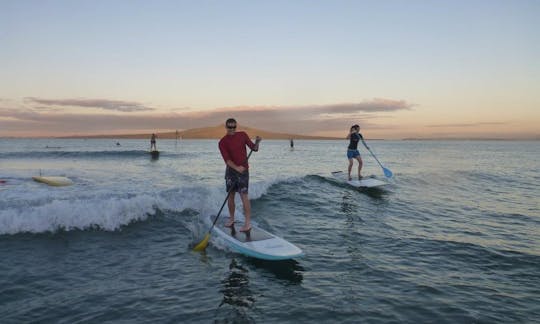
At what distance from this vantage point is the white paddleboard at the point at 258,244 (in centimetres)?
670

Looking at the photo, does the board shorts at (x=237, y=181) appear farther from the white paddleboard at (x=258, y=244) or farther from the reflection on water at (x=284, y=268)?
the reflection on water at (x=284, y=268)

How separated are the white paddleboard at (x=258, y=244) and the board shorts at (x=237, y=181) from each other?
41.2 inches

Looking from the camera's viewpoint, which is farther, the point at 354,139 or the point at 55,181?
the point at 354,139

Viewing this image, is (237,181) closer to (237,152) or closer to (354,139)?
(237,152)

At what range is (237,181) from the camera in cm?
803

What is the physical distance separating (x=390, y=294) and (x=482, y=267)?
2.78 metres

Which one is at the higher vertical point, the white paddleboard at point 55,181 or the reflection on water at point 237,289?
the white paddleboard at point 55,181

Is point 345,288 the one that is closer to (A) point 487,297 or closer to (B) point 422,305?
(B) point 422,305

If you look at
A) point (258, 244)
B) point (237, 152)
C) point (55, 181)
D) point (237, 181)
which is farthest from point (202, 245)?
point (55, 181)

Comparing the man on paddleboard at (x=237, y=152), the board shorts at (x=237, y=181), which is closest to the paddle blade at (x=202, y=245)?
the man on paddleboard at (x=237, y=152)

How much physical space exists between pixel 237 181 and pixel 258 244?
164 centimetres

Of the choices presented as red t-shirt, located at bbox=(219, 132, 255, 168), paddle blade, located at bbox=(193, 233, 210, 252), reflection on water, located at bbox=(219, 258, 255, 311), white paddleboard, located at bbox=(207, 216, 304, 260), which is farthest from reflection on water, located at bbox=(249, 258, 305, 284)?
red t-shirt, located at bbox=(219, 132, 255, 168)

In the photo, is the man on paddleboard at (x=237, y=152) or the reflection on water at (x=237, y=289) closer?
the reflection on water at (x=237, y=289)

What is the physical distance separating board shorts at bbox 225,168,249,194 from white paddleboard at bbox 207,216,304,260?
3.44 ft
